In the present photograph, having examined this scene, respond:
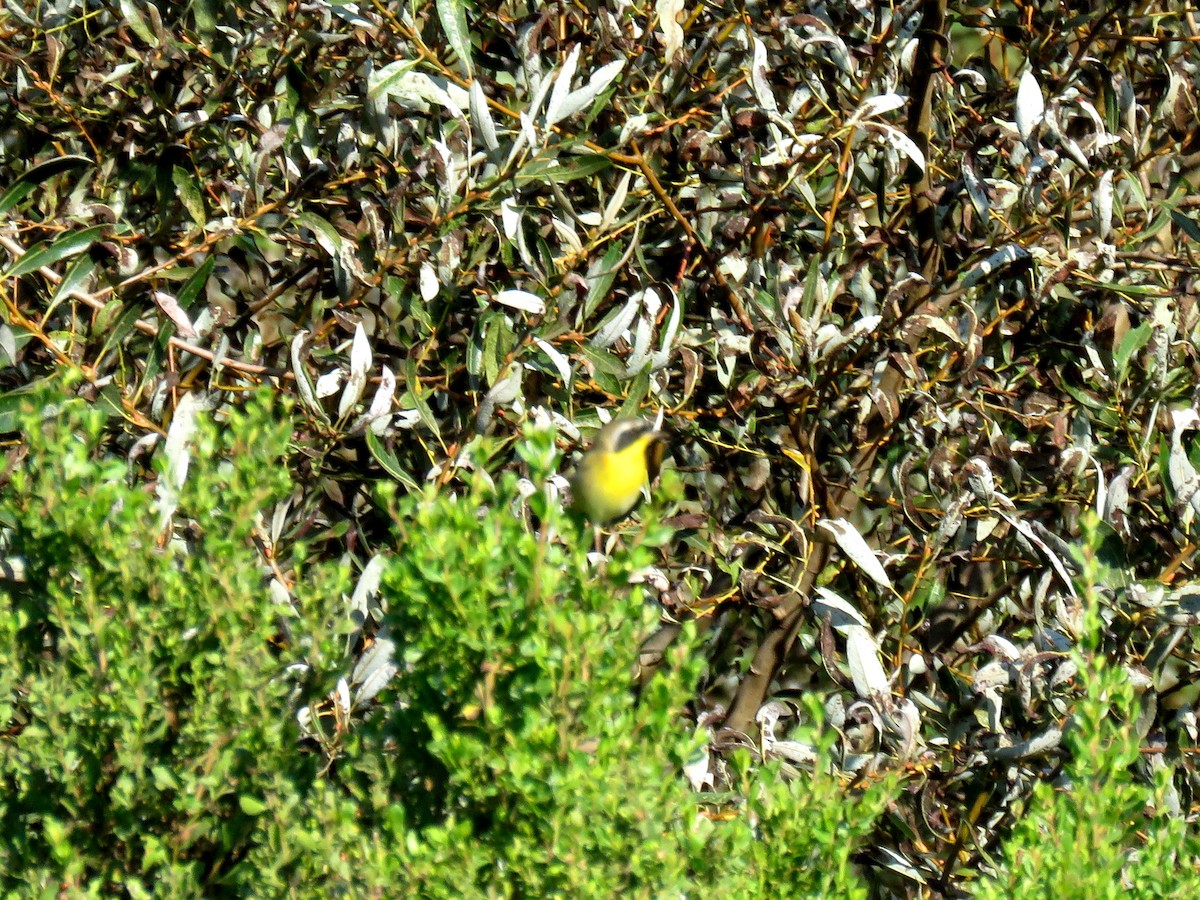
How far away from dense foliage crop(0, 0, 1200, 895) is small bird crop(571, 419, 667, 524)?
0.32m

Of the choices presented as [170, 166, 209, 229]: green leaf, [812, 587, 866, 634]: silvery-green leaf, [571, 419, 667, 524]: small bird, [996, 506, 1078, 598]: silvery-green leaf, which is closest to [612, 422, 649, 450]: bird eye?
[571, 419, 667, 524]: small bird

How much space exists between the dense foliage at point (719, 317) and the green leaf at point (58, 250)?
0.05ft

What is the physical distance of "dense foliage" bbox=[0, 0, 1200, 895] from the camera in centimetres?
256

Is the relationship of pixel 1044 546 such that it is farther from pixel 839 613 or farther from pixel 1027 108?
pixel 1027 108

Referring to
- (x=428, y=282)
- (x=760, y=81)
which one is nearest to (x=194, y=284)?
(x=428, y=282)

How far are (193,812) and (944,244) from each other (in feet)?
6.62

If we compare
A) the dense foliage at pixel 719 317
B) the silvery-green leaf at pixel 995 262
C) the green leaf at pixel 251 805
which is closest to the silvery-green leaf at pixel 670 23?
the dense foliage at pixel 719 317

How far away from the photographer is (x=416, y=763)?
5.64ft

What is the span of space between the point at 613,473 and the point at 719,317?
0.93 meters

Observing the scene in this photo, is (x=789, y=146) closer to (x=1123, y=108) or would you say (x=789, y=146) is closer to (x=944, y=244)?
(x=944, y=244)

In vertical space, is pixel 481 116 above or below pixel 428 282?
above

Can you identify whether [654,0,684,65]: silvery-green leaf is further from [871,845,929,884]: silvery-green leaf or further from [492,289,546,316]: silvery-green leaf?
[871,845,929,884]: silvery-green leaf

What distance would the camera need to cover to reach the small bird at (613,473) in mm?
2076

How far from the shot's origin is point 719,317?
292 centimetres
